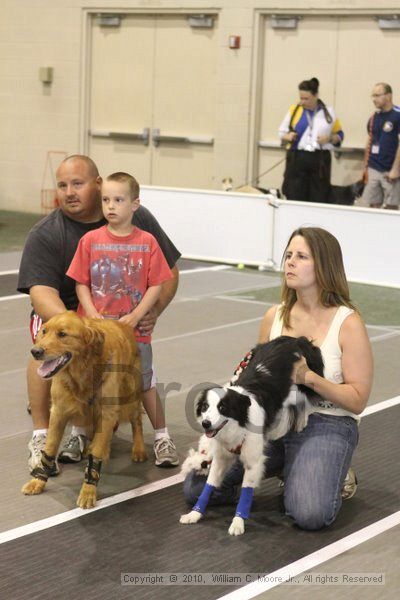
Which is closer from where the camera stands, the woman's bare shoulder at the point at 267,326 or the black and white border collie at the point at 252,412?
the black and white border collie at the point at 252,412

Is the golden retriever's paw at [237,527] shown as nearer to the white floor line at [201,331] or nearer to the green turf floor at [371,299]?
the white floor line at [201,331]

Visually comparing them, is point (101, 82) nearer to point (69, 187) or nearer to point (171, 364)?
point (171, 364)

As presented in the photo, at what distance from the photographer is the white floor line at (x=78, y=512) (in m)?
3.97

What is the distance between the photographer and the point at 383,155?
1166 cm

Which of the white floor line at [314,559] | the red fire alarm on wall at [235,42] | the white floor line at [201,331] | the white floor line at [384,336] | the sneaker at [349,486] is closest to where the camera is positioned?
the white floor line at [314,559]

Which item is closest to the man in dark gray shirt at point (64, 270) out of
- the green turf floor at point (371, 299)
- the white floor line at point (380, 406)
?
the white floor line at point (380, 406)

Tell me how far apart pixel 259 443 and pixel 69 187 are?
1.72m

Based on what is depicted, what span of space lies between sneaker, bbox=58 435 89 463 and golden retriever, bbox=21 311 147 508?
0.38 meters

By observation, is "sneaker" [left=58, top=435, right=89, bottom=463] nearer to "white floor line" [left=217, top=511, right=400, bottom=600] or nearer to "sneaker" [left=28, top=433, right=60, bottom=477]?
"sneaker" [left=28, top=433, right=60, bottom=477]

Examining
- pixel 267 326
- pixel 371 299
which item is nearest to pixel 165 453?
pixel 267 326

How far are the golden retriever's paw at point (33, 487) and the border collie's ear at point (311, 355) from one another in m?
1.31

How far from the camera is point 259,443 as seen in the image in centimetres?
387

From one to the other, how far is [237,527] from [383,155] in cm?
834

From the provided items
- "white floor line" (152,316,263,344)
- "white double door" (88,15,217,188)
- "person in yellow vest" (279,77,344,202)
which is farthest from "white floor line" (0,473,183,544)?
"white double door" (88,15,217,188)
